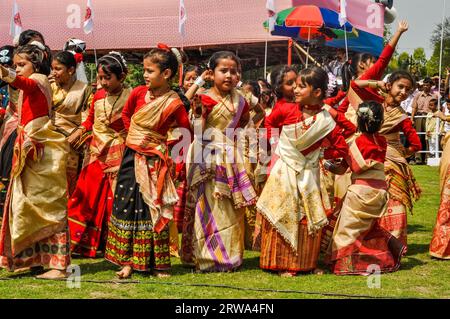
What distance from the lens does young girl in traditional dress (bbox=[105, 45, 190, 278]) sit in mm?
5785

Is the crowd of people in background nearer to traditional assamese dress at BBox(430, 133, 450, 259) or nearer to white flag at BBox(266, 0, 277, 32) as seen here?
traditional assamese dress at BBox(430, 133, 450, 259)

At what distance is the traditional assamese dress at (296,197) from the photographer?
19.7 feet

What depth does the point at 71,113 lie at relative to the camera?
711 cm

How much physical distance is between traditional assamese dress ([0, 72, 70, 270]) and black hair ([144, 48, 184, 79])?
33.7 inches

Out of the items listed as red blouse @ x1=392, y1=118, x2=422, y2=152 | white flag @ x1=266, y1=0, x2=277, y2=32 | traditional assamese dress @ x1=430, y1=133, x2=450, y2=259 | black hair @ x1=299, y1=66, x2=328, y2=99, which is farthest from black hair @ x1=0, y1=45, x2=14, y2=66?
white flag @ x1=266, y1=0, x2=277, y2=32

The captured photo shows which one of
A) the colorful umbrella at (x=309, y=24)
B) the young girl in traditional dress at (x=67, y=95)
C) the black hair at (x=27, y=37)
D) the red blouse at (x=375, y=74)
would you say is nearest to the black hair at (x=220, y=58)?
the red blouse at (x=375, y=74)

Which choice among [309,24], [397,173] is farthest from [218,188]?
[309,24]

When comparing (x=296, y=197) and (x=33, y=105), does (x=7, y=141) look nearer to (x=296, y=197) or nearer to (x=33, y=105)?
(x=33, y=105)

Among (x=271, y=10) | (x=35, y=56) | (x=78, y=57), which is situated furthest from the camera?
(x=271, y=10)

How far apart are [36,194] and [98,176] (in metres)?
1.34

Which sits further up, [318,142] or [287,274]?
[318,142]

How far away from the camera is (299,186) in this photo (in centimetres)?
600

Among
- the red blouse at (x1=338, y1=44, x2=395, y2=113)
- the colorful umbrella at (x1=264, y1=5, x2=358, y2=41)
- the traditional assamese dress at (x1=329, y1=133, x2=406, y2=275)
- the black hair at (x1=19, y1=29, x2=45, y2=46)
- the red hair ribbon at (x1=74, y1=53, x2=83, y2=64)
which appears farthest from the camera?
the colorful umbrella at (x1=264, y1=5, x2=358, y2=41)
